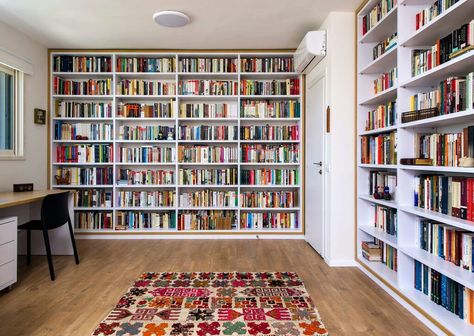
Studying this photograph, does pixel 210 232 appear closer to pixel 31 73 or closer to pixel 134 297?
pixel 134 297

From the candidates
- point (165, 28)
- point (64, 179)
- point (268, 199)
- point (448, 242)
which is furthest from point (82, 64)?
point (448, 242)

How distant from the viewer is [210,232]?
4.26 metres

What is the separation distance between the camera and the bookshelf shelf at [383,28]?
8.25ft

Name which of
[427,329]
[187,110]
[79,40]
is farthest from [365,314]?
[79,40]

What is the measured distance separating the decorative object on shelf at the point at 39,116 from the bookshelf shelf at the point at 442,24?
14.2 ft

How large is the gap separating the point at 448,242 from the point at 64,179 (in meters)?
4.50

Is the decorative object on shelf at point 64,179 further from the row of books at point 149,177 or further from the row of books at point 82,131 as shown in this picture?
the row of books at point 149,177

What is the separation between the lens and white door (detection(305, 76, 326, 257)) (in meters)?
3.43

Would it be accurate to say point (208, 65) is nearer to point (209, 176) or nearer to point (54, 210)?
point (209, 176)

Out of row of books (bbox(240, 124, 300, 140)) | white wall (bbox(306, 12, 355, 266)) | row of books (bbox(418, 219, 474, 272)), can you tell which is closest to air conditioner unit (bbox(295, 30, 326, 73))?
white wall (bbox(306, 12, 355, 266))

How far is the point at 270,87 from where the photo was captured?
14.0 feet

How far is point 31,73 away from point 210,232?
3.20m

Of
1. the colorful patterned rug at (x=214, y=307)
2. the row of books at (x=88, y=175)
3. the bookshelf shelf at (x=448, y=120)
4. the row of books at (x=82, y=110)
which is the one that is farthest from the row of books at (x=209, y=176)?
the bookshelf shelf at (x=448, y=120)

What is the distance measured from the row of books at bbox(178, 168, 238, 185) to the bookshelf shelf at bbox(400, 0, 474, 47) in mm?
2641
